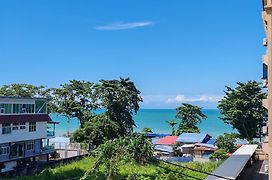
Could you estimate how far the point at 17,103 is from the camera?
27922mm

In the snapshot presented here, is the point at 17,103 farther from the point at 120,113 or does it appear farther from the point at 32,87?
the point at 32,87

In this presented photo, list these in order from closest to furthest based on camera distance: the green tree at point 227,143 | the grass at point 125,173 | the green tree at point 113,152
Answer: the green tree at point 113,152 → the grass at point 125,173 → the green tree at point 227,143

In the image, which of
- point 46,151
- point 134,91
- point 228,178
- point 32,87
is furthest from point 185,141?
point 228,178

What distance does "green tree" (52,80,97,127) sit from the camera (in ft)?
129

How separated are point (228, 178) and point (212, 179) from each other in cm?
41

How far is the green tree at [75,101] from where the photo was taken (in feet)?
129

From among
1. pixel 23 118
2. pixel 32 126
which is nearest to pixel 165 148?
pixel 32 126

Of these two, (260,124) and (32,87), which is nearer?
(260,124)

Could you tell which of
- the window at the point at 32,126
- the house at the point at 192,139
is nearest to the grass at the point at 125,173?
the window at the point at 32,126

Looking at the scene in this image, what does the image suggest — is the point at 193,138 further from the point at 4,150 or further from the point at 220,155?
the point at 4,150

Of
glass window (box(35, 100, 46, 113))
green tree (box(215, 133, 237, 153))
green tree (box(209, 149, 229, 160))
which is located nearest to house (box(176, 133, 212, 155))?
green tree (box(215, 133, 237, 153))

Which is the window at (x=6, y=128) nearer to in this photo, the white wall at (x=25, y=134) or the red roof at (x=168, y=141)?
the white wall at (x=25, y=134)

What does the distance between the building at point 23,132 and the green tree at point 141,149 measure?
17.4 m

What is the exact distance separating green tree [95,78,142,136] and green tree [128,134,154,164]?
25.7 m
